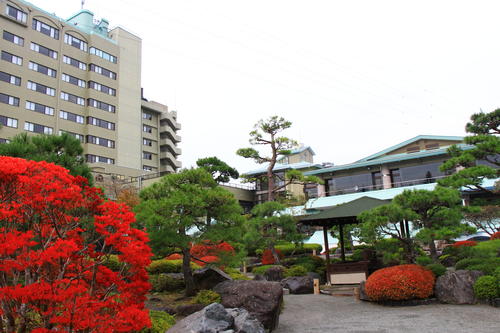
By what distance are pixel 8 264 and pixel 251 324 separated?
427 centimetres

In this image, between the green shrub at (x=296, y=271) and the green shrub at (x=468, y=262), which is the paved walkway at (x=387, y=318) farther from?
the green shrub at (x=296, y=271)

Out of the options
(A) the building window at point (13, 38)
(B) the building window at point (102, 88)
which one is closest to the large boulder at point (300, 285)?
(A) the building window at point (13, 38)

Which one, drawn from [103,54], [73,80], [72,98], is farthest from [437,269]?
[103,54]

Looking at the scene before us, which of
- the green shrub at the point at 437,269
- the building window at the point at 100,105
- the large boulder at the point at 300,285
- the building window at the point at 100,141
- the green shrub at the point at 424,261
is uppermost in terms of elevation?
the building window at the point at 100,105

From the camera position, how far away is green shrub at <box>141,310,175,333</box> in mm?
7336

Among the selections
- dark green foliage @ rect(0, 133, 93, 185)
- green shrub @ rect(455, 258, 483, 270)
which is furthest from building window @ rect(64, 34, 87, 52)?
green shrub @ rect(455, 258, 483, 270)

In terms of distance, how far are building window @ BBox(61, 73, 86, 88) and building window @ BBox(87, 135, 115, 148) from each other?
613 cm

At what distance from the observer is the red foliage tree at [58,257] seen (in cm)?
480

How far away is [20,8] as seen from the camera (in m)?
37.0

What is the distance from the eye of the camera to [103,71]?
44.2m

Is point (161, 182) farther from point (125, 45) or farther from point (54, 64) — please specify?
point (125, 45)

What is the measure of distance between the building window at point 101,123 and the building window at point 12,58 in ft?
27.9

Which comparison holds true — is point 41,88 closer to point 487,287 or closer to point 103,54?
point 103,54

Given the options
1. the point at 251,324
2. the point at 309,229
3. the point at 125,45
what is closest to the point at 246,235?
the point at 251,324
